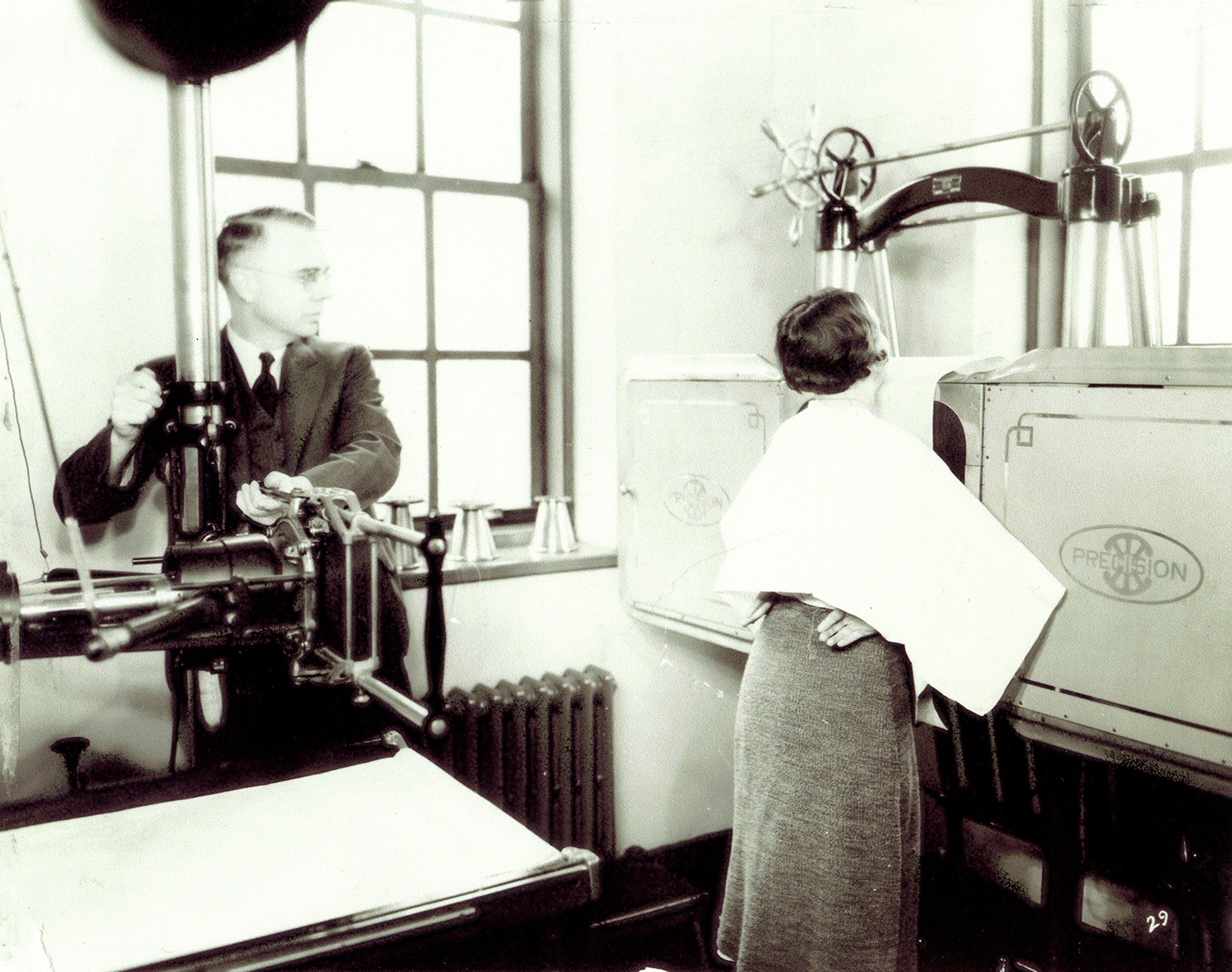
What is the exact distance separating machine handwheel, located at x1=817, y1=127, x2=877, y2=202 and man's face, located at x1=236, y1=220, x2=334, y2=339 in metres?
1.15

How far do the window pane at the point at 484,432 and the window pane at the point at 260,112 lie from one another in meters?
0.63

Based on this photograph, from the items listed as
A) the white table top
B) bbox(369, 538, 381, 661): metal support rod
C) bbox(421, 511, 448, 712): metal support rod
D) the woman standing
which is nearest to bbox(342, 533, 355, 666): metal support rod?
bbox(369, 538, 381, 661): metal support rod

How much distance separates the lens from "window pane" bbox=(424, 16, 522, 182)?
254cm

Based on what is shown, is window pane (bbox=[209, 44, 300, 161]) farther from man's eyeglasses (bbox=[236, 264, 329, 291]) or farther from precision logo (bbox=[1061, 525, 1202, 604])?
precision logo (bbox=[1061, 525, 1202, 604])

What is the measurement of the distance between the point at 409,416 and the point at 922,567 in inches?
54.0

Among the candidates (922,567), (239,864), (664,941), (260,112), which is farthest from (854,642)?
(260,112)

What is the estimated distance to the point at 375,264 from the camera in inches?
97.0

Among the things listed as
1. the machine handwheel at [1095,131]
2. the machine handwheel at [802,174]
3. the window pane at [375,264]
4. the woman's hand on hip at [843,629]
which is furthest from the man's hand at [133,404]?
the machine handwheel at [1095,131]

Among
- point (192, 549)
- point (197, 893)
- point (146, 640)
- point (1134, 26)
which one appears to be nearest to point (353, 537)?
point (192, 549)

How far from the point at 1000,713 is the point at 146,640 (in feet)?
4.43

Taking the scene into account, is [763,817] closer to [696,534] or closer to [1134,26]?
[696,534]

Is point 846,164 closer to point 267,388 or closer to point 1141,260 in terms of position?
point 1141,260

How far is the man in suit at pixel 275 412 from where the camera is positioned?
77.5 inches

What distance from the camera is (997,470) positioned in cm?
168
